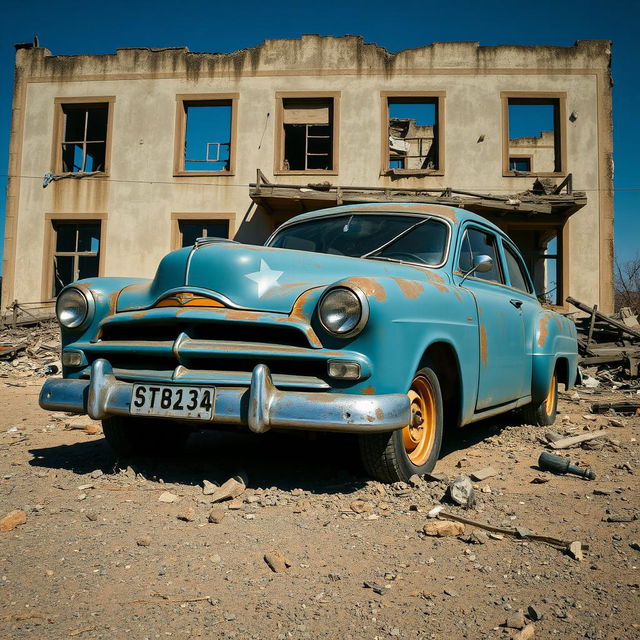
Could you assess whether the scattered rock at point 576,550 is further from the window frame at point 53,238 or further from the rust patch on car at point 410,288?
the window frame at point 53,238

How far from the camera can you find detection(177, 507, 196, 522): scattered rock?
250 centimetres

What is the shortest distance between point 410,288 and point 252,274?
781 millimetres

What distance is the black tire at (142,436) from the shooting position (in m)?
3.42

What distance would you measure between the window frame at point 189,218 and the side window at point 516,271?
10250mm

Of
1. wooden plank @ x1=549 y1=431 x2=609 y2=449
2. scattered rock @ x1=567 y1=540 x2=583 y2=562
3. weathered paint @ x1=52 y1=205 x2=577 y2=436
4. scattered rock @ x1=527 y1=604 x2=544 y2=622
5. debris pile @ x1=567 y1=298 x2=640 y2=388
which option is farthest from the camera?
debris pile @ x1=567 y1=298 x2=640 y2=388

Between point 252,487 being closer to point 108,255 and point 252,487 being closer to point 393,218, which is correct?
point 393,218

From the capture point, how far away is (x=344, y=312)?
101 inches

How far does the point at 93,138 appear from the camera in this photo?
17.0 metres

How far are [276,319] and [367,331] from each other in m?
0.42

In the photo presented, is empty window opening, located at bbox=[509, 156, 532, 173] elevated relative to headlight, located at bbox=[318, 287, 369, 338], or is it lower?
elevated

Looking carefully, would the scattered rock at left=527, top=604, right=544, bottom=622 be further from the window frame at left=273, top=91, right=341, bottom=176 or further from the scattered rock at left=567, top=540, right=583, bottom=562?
the window frame at left=273, top=91, right=341, bottom=176

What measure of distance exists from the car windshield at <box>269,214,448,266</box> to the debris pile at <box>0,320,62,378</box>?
6.06 m

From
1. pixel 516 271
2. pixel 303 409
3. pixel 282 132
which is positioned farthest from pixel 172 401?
pixel 282 132

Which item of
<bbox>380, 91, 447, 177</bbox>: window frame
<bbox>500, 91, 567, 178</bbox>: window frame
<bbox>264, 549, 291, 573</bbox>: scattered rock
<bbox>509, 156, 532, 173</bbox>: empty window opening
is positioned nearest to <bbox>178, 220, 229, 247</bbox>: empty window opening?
<bbox>380, 91, 447, 177</bbox>: window frame
